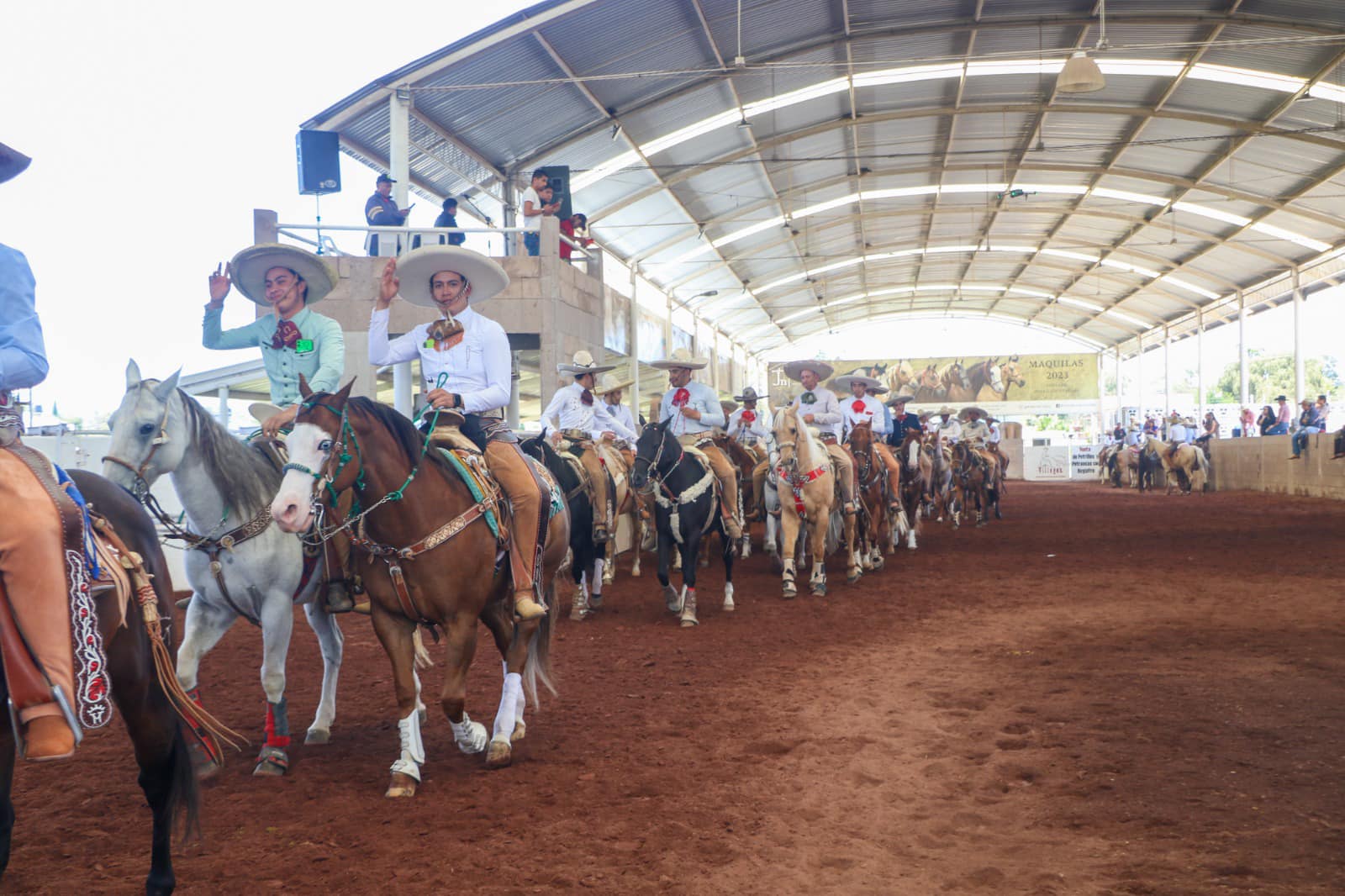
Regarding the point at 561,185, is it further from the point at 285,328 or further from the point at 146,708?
the point at 146,708

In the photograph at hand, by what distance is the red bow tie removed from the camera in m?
5.21

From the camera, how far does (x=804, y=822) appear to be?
3996mm

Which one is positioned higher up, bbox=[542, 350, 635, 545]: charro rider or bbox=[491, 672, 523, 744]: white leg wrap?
bbox=[542, 350, 635, 545]: charro rider

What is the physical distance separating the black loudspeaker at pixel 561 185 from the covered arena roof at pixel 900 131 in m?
1.36

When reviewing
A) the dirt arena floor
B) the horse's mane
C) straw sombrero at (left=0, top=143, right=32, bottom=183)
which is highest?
straw sombrero at (left=0, top=143, right=32, bottom=183)

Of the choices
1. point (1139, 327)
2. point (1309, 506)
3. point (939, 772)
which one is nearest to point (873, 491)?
point (939, 772)

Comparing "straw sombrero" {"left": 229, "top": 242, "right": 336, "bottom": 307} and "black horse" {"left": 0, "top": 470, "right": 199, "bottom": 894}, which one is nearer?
"black horse" {"left": 0, "top": 470, "right": 199, "bottom": 894}

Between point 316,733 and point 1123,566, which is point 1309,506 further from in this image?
point 316,733

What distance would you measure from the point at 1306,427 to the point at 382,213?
864 inches

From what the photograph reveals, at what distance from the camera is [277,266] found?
5.27m

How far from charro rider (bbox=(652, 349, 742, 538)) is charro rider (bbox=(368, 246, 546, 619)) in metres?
4.45

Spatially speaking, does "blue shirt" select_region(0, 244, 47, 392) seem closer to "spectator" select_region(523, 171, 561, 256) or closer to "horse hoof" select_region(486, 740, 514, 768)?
"horse hoof" select_region(486, 740, 514, 768)

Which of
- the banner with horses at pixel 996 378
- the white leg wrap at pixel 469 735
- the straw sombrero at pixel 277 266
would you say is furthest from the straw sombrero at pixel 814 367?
the banner with horses at pixel 996 378

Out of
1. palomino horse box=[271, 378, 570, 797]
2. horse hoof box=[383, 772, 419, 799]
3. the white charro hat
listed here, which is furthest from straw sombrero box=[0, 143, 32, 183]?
the white charro hat
